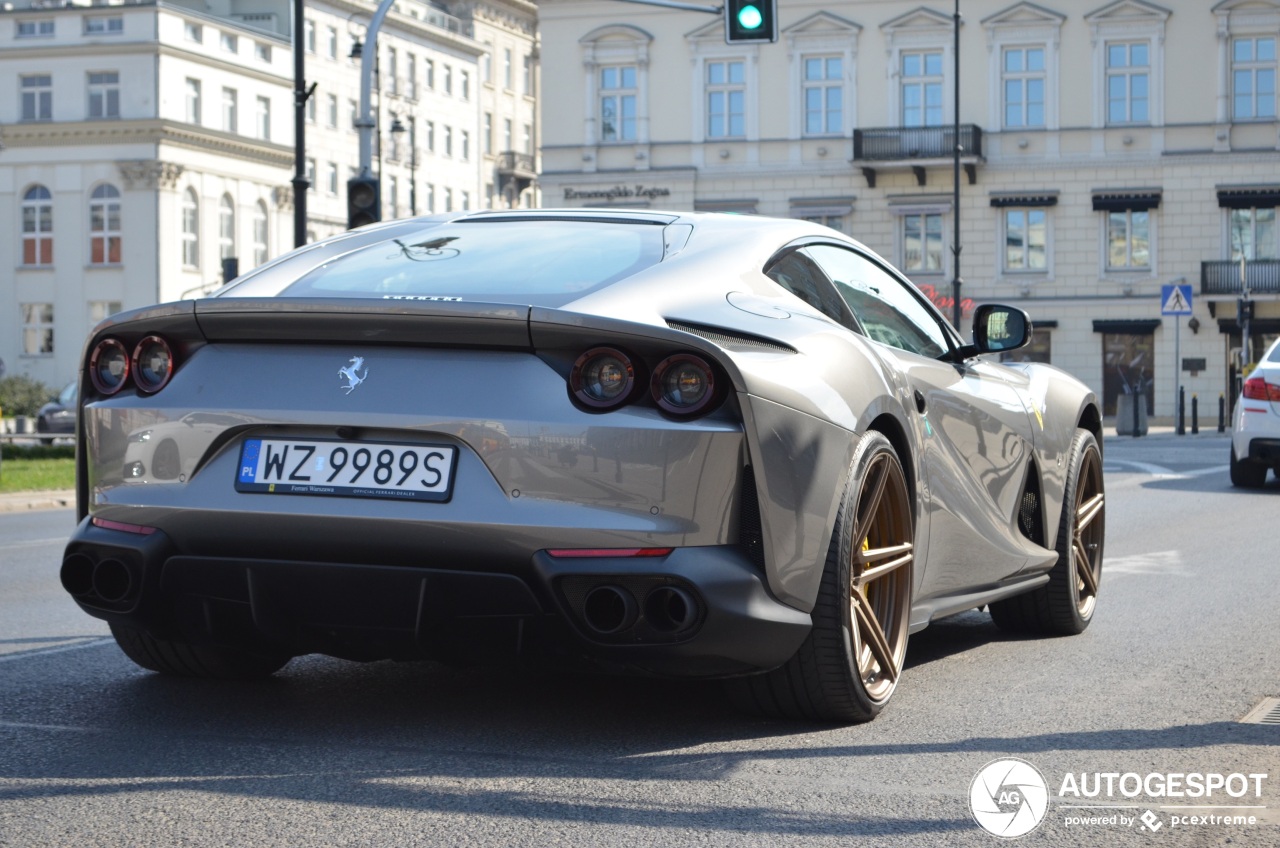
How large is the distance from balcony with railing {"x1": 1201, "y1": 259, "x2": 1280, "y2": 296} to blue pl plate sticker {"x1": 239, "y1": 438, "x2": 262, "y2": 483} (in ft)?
168

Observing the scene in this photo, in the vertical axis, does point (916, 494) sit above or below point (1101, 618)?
above

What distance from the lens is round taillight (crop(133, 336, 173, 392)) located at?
4887mm

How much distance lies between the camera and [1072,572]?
7070 mm

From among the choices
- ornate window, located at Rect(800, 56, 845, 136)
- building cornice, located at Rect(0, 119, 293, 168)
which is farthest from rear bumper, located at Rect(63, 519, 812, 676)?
building cornice, located at Rect(0, 119, 293, 168)

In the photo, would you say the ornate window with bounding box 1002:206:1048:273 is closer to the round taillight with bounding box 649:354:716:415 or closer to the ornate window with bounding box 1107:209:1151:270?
the ornate window with bounding box 1107:209:1151:270

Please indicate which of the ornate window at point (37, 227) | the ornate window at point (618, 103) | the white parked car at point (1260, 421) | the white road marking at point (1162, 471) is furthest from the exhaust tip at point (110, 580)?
the ornate window at point (37, 227)

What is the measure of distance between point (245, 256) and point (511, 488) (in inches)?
3146

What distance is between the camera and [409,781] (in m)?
4.29

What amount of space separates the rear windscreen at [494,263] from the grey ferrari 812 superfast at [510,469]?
2 centimetres

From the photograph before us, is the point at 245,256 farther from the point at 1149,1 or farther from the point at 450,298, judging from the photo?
the point at 450,298

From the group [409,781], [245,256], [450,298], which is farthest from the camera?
[245,256]

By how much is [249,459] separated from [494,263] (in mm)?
856

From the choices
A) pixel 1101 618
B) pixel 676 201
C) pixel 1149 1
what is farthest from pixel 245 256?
pixel 1101 618

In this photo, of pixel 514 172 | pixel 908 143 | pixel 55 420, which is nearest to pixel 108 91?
pixel 55 420
